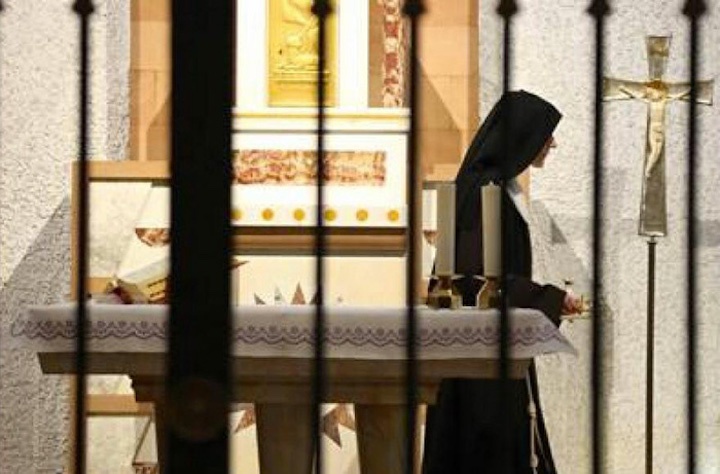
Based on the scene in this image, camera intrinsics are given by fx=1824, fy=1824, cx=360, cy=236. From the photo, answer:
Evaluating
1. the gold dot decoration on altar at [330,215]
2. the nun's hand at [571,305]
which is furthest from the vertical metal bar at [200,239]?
the gold dot decoration on altar at [330,215]

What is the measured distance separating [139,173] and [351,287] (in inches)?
43.7

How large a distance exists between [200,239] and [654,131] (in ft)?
19.0

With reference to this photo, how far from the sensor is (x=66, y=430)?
8539mm

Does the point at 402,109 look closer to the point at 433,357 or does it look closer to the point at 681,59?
the point at 681,59

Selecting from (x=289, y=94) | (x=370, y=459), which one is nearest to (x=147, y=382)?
(x=370, y=459)

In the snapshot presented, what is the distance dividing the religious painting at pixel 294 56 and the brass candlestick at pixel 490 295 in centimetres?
322

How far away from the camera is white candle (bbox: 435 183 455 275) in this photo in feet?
16.9

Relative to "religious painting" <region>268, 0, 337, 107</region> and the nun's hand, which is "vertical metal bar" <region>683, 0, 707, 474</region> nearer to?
the nun's hand

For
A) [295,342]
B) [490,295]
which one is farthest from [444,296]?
[295,342]

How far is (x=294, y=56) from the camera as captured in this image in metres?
8.34

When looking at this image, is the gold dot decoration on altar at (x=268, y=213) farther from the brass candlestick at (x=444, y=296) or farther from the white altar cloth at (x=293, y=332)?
the white altar cloth at (x=293, y=332)

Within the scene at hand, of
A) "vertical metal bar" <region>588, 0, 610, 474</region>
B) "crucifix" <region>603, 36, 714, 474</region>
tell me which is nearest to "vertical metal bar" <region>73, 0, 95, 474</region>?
"vertical metal bar" <region>588, 0, 610, 474</region>

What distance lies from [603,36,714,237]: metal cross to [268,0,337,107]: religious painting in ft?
4.26

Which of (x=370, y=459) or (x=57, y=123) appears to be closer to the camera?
(x=370, y=459)
